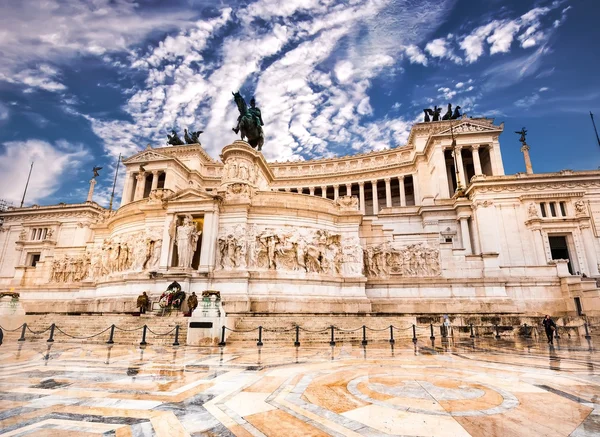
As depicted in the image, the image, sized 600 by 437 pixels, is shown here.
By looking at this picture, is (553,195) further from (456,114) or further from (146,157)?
(146,157)

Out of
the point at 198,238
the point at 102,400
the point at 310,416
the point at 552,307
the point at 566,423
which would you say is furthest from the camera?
the point at 552,307

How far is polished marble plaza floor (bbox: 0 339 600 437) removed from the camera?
15.0ft

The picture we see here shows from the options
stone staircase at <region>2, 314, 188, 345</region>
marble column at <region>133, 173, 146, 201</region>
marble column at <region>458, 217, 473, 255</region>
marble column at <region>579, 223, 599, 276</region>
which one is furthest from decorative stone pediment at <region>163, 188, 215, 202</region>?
marble column at <region>579, 223, 599, 276</region>

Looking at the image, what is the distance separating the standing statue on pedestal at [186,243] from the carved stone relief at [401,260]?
13.1 meters

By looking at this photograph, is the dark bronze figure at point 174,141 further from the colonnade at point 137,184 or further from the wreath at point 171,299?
the wreath at point 171,299

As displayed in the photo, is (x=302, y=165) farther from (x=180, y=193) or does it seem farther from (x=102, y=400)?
(x=102, y=400)

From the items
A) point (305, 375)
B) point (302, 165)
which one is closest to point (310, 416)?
point (305, 375)

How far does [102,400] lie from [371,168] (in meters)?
57.8

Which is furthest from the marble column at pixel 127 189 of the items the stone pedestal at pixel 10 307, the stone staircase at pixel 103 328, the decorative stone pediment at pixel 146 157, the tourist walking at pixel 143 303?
the tourist walking at pixel 143 303

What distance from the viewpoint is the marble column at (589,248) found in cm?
3316

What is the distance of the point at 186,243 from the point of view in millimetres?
23141

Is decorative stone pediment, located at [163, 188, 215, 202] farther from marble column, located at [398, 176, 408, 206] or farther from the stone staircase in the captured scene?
marble column, located at [398, 176, 408, 206]

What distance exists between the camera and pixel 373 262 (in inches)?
1051

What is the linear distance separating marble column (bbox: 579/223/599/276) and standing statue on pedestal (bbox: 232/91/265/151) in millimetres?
34042
